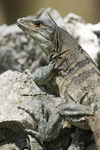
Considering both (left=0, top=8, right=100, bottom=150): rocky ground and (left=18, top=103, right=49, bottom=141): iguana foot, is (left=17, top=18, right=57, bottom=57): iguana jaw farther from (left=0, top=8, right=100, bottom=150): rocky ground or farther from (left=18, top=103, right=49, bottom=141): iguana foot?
(left=18, top=103, right=49, bottom=141): iguana foot

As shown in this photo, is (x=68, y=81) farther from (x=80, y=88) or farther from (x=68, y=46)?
(x=68, y=46)

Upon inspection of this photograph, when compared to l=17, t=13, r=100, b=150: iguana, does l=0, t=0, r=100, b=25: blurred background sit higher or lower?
higher

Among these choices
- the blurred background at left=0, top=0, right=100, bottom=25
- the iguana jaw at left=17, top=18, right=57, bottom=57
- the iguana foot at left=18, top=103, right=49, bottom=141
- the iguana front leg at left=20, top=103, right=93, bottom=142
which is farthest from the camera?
the blurred background at left=0, top=0, right=100, bottom=25

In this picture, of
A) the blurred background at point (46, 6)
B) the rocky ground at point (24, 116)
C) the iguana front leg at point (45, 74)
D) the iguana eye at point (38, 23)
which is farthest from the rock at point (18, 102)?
the blurred background at point (46, 6)

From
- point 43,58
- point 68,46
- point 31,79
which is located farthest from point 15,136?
point 43,58

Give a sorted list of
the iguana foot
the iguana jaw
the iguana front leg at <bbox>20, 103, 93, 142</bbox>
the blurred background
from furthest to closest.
→ 1. the blurred background
2. the iguana jaw
3. the iguana foot
4. the iguana front leg at <bbox>20, 103, 93, 142</bbox>

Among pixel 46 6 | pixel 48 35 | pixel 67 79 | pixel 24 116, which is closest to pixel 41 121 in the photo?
pixel 24 116

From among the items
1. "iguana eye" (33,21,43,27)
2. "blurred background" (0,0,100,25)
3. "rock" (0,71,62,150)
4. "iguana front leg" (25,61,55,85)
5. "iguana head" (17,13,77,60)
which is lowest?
"rock" (0,71,62,150)

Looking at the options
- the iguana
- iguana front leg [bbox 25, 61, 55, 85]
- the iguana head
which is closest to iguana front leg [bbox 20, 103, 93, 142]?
the iguana
